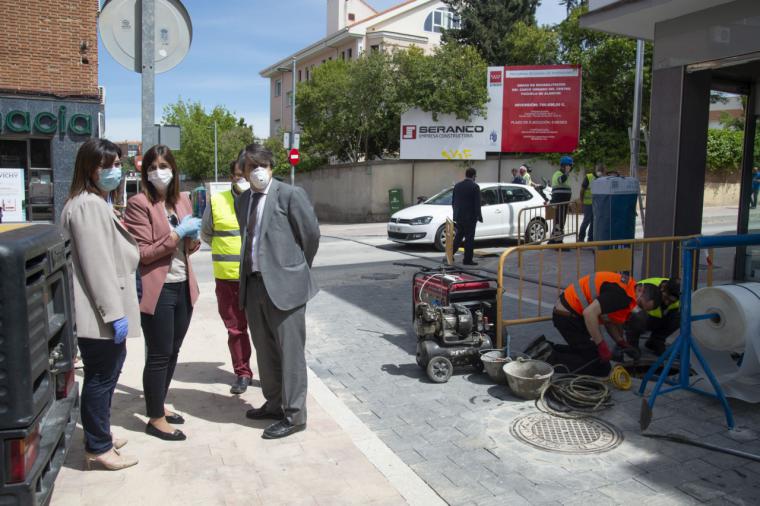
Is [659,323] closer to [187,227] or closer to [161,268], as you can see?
[187,227]

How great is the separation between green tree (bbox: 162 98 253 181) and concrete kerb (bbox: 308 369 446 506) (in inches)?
1754

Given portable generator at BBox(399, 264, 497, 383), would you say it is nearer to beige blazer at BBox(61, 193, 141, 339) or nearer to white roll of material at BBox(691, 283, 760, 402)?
white roll of material at BBox(691, 283, 760, 402)

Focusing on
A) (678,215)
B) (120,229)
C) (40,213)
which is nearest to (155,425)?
(120,229)

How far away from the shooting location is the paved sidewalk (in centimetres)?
364

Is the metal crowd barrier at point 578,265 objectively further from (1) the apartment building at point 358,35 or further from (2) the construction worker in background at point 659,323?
(1) the apartment building at point 358,35

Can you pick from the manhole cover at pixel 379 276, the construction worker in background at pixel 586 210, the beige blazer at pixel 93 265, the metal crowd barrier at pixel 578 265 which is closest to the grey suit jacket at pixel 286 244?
the beige blazer at pixel 93 265

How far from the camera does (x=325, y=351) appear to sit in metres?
6.70

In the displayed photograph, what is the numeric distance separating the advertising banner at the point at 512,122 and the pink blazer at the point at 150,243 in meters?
22.6

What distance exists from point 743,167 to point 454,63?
1852 cm

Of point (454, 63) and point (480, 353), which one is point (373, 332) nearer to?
point (480, 353)

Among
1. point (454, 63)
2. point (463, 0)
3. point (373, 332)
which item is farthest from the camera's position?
point (463, 0)

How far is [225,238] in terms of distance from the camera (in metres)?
5.48

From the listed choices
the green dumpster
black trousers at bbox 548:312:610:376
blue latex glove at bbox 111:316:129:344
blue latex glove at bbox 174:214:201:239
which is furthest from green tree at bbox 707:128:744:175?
blue latex glove at bbox 111:316:129:344

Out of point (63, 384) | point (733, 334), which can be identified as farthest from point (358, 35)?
point (63, 384)
